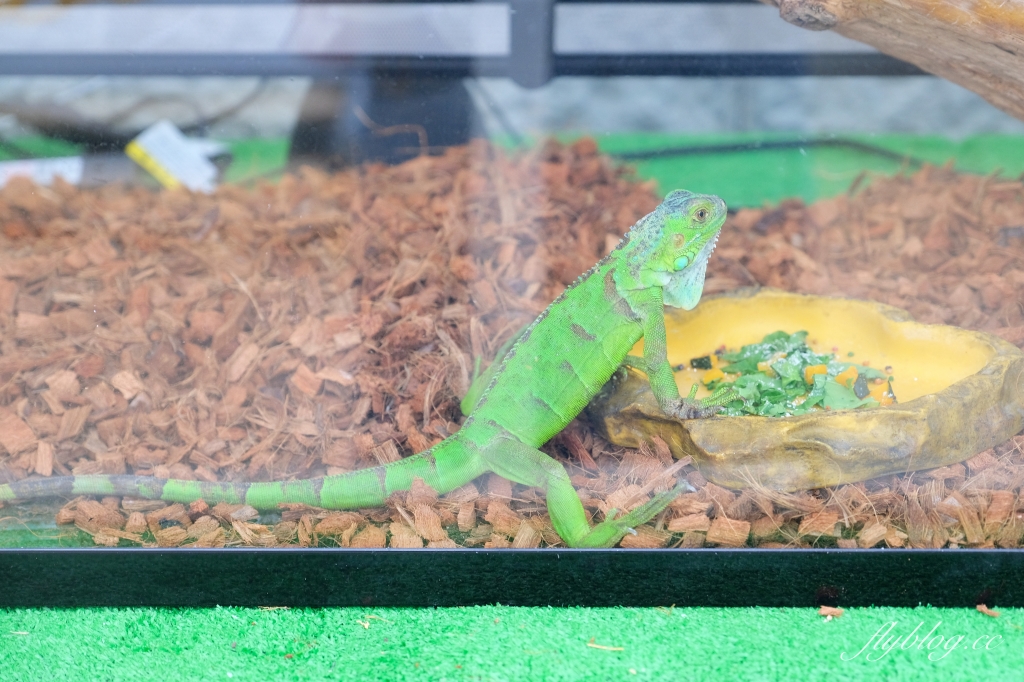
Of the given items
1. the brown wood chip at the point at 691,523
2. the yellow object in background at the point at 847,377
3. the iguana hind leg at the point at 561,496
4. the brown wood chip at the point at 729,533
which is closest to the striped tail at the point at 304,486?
the iguana hind leg at the point at 561,496

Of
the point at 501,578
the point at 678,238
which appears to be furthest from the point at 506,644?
the point at 678,238

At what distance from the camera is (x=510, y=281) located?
3785 mm

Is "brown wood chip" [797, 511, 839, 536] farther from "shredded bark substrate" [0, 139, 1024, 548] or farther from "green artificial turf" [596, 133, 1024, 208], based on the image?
"green artificial turf" [596, 133, 1024, 208]

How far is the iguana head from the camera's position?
3.04m

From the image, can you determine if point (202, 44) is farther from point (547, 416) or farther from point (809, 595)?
point (809, 595)

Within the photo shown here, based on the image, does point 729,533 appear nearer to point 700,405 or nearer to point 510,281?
point 700,405

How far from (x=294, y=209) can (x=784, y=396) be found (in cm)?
288

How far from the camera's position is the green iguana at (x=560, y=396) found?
2.83 m

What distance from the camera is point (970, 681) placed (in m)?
2.42

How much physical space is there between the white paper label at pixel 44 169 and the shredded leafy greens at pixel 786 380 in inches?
152

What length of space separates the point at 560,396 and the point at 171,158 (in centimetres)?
350

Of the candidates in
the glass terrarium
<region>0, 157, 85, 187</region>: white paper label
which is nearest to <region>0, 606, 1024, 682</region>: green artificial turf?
the glass terrarium

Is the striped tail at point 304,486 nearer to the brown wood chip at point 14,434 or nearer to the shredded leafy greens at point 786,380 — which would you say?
the brown wood chip at point 14,434

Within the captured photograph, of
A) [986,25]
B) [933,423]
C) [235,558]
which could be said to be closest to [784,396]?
[933,423]
